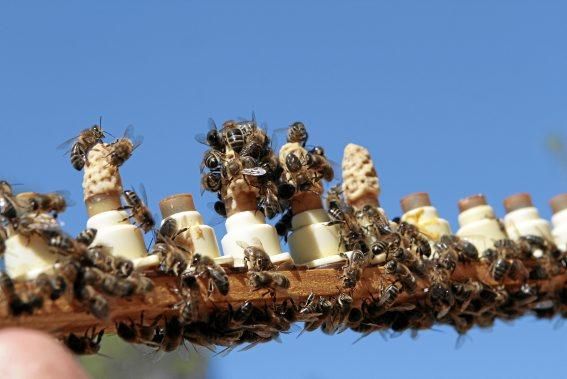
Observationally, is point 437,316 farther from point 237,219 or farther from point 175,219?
point 175,219

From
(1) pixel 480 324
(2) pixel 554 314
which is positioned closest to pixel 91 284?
(1) pixel 480 324

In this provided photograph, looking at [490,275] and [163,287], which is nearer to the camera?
[163,287]

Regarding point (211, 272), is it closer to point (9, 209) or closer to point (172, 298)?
point (172, 298)

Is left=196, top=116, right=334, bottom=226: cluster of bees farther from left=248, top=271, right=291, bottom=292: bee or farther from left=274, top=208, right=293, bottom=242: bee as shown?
left=248, top=271, right=291, bottom=292: bee

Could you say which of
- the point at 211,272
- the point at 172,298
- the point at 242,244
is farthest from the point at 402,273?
the point at 172,298

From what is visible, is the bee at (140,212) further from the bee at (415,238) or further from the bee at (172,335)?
the bee at (415,238)

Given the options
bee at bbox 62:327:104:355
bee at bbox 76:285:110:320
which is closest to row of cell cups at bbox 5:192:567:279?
bee at bbox 76:285:110:320
